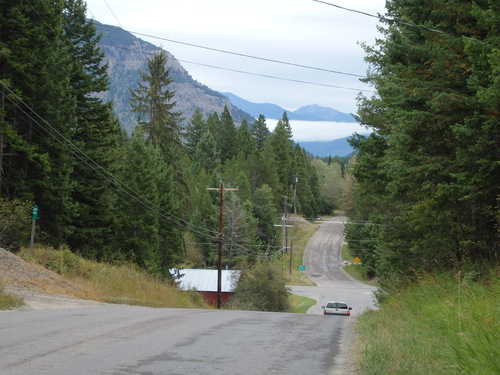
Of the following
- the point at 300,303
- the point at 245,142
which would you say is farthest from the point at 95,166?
the point at 245,142

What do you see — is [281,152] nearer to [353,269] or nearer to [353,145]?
[353,269]

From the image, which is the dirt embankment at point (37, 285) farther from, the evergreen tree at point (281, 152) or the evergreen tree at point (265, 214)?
the evergreen tree at point (281, 152)

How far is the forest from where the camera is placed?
551 inches

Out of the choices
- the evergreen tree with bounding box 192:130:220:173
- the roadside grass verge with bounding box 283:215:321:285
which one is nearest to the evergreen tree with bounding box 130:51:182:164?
the roadside grass verge with bounding box 283:215:321:285

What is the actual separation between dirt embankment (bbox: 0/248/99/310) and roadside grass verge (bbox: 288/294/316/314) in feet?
98.2

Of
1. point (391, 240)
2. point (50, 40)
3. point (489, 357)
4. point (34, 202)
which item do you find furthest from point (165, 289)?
point (489, 357)

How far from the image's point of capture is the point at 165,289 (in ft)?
85.7

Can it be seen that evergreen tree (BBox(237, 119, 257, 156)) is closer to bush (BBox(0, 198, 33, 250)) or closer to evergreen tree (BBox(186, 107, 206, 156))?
evergreen tree (BBox(186, 107, 206, 156))

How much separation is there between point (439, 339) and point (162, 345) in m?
4.03

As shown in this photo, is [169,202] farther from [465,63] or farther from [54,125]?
[465,63]

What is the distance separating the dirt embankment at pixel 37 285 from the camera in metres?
15.6

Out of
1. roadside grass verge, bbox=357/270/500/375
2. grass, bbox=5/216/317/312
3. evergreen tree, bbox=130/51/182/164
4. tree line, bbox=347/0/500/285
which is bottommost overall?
grass, bbox=5/216/317/312

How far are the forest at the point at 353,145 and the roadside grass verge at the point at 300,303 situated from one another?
453 inches

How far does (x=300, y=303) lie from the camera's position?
53.6 metres
